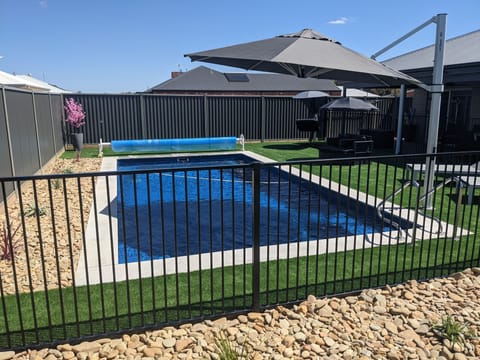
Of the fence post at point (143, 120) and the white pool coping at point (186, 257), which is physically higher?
the fence post at point (143, 120)

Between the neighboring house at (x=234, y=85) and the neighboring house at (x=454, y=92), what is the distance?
17.6m

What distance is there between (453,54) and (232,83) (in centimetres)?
2391

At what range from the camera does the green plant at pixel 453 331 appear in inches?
106

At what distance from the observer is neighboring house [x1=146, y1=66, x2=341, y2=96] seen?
3272 centimetres

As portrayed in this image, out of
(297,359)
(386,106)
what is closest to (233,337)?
(297,359)

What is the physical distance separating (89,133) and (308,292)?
13786 millimetres

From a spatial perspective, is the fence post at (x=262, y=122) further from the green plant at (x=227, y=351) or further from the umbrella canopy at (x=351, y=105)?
the green plant at (x=227, y=351)

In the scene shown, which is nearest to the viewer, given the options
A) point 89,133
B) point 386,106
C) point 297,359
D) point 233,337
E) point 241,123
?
point 297,359

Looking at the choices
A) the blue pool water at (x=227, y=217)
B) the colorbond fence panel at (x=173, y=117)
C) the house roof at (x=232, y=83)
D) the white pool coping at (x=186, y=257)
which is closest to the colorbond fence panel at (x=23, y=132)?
the blue pool water at (x=227, y=217)

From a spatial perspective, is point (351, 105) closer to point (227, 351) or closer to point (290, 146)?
point (290, 146)

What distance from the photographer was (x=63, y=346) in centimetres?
269

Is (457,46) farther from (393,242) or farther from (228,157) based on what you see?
(393,242)

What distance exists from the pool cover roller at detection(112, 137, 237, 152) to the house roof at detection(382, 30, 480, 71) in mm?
6730

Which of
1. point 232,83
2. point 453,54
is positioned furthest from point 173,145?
A: point 232,83
